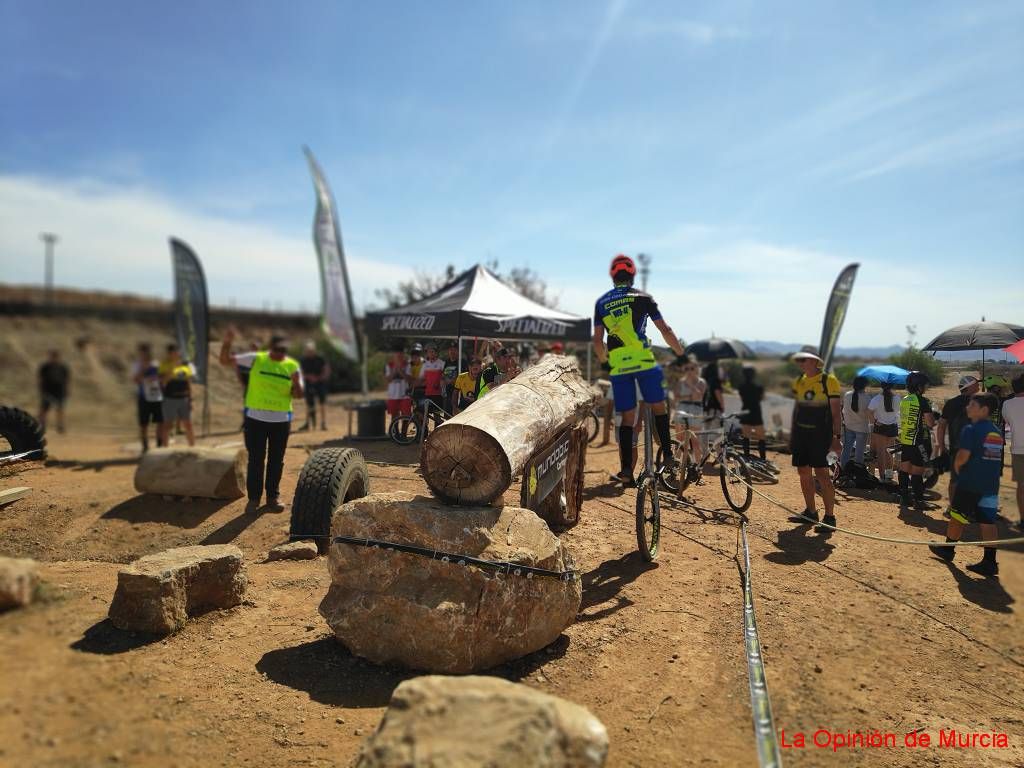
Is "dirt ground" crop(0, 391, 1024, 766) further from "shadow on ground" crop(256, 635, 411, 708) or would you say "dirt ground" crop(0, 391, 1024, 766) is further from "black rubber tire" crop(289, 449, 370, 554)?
"black rubber tire" crop(289, 449, 370, 554)

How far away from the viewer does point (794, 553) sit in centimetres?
562

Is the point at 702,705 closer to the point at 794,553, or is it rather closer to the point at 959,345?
the point at 794,553

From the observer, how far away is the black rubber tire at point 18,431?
5914 mm

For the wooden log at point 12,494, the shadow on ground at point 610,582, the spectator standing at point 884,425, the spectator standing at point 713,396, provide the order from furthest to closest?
the spectator standing at point 713,396
the spectator standing at point 884,425
the wooden log at point 12,494
the shadow on ground at point 610,582

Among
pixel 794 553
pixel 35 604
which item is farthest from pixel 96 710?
pixel 794 553

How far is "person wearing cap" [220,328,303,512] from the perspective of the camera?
21.8 feet

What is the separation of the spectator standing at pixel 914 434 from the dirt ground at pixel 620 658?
1411mm

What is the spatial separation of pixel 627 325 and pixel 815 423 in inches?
93.4

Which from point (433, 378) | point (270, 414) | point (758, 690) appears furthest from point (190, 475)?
point (758, 690)

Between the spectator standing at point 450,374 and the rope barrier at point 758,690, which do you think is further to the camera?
the spectator standing at point 450,374

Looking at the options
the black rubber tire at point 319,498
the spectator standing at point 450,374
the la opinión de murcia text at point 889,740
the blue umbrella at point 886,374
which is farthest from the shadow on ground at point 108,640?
the blue umbrella at point 886,374

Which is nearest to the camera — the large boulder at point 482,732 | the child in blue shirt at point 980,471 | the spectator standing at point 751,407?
the large boulder at point 482,732

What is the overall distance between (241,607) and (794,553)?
465 cm

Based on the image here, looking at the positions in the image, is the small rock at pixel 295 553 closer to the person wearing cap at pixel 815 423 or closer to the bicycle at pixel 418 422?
the bicycle at pixel 418 422
